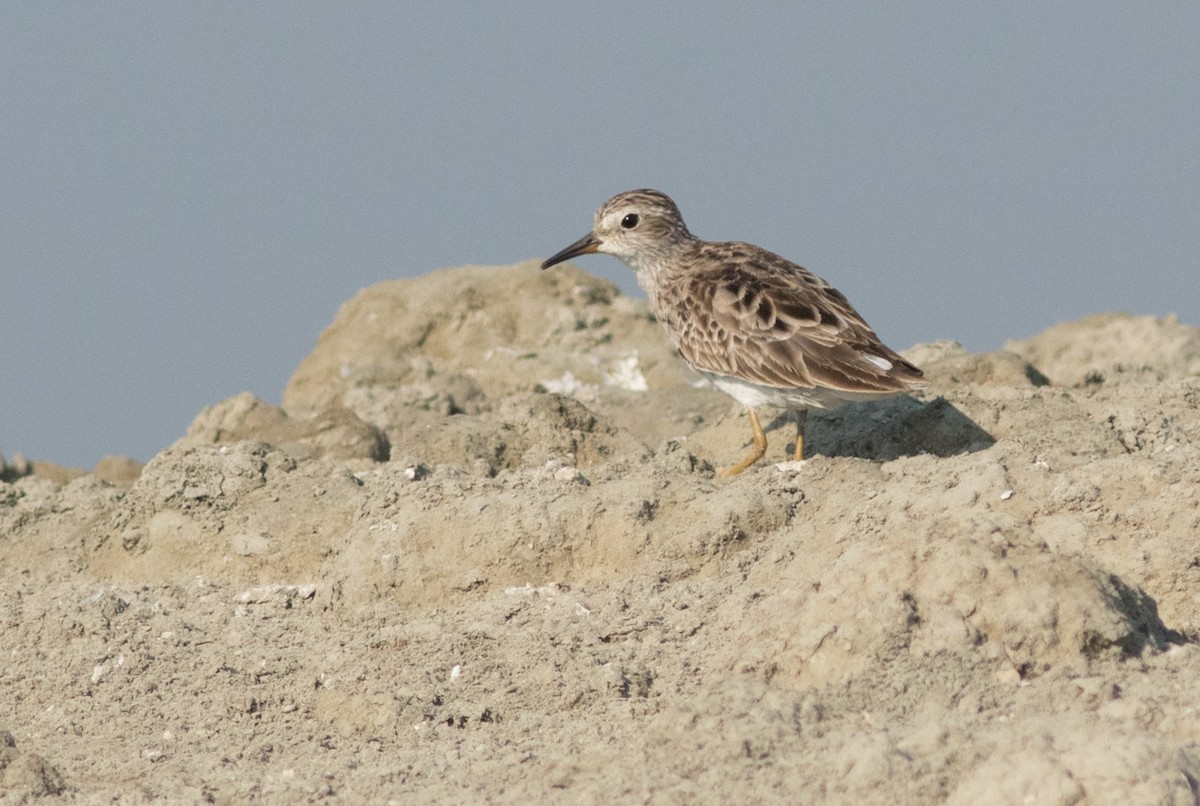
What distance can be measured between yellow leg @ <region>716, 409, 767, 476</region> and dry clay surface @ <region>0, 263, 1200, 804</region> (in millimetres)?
236

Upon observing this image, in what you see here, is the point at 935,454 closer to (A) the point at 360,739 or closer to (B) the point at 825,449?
(B) the point at 825,449

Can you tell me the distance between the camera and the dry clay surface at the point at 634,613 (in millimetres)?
5445

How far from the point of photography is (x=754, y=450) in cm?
952

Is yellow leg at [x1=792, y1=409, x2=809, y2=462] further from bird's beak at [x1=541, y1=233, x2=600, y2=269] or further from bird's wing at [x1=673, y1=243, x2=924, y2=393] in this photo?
bird's beak at [x1=541, y1=233, x2=600, y2=269]

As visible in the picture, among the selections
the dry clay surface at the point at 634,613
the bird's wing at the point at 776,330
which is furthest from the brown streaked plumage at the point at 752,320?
the dry clay surface at the point at 634,613

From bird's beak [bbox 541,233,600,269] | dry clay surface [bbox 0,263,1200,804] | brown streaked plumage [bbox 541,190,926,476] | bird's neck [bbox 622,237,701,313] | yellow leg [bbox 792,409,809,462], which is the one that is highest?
bird's beak [bbox 541,233,600,269]

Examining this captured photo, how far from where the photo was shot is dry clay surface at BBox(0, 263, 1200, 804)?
17.9 feet

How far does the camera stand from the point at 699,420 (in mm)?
12172

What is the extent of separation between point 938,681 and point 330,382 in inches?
386

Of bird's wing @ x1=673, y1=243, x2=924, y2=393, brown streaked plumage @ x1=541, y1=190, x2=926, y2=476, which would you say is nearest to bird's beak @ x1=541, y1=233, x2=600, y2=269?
brown streaked plumage @ x1=541, y1=190, x2=926, y2=476

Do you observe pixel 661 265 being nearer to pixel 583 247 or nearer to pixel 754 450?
pixel 583 247

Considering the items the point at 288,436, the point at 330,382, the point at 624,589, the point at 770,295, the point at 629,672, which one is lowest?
the point at 629,672

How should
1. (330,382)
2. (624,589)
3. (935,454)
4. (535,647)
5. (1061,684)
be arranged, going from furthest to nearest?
1. (330,382)
2. (935,454)
3. (624,589)
4. (535,647)
5. (1061,684)

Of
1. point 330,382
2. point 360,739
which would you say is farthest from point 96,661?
point 330,382
